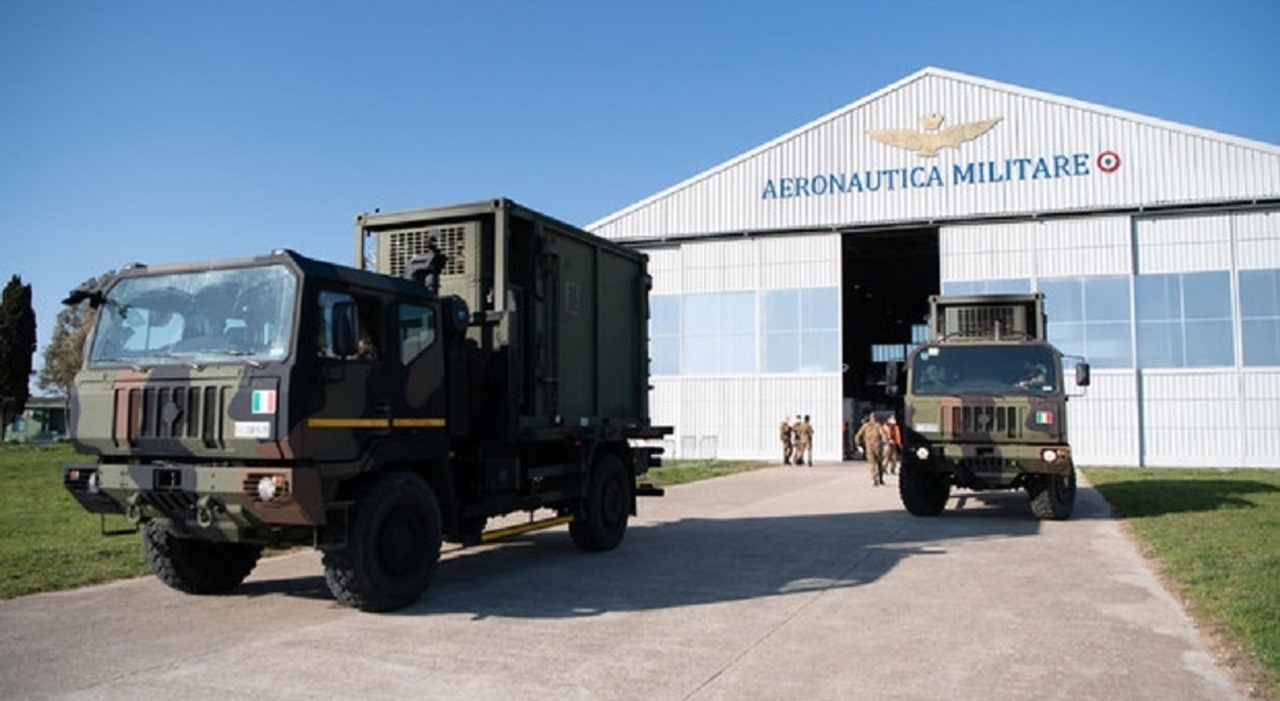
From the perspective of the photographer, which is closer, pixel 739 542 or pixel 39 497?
pixel 739 542

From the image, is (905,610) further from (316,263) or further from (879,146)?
(879,146)

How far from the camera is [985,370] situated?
13562 mm

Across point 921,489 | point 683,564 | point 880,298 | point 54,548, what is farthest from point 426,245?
point 880,298

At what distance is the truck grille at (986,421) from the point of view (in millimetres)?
12938

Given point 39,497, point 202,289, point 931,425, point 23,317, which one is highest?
point 23,317

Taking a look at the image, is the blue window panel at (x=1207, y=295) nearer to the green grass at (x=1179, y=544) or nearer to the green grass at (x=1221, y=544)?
the green grass at (x=1221, y=544)

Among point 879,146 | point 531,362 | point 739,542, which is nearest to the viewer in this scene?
point 531,362

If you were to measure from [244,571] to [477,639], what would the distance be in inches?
116

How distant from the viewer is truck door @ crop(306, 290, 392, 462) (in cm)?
661

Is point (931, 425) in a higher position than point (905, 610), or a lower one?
higher

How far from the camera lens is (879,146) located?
91.5ft

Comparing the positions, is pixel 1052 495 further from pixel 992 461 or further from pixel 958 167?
pixel 958 167

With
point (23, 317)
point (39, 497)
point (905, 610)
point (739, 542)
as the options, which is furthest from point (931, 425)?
point (23, 317)

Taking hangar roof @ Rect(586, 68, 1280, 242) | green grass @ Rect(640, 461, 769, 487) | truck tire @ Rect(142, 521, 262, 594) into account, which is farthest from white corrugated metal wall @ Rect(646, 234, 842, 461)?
truck tire @ Rect(142, 521, 262, 594)
